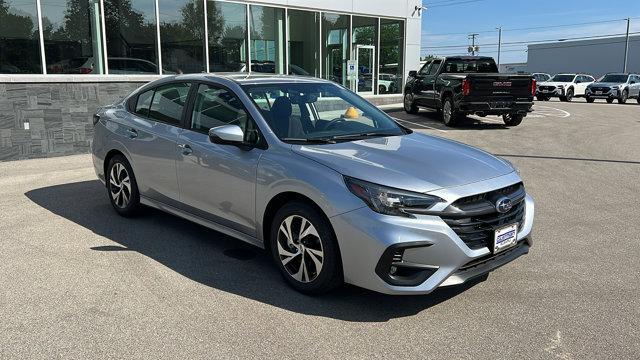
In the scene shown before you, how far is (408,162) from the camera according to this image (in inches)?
156

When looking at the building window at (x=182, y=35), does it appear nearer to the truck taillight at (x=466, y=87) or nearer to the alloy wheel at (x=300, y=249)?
the truck taillight at (x=466, y=87)

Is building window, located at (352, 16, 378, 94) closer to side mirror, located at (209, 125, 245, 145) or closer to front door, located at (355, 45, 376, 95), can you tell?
front door, located at (355, 45, 376, 95)

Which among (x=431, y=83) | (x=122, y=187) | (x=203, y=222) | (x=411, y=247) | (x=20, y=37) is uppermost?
(x=20, y=37)

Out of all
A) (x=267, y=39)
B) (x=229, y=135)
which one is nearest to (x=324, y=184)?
(x=229, y=135)

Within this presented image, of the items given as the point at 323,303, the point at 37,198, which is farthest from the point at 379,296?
the point at 37,198

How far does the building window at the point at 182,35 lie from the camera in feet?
47.9

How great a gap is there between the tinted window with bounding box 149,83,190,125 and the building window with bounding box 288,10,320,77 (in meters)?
12.7

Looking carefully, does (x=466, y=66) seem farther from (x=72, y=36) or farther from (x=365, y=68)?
(x=72, y=36)

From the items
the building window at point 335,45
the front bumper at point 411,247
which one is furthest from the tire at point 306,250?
the building window at point 335,45

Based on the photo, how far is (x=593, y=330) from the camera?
3570 millimetres

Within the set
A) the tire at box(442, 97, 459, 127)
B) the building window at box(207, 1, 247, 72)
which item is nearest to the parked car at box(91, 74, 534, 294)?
the tire at box(442, 97, 459, 127)

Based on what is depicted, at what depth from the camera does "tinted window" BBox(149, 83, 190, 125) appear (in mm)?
5398

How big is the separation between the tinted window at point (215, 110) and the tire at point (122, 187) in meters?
1.32

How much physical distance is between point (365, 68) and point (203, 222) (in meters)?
16.4
